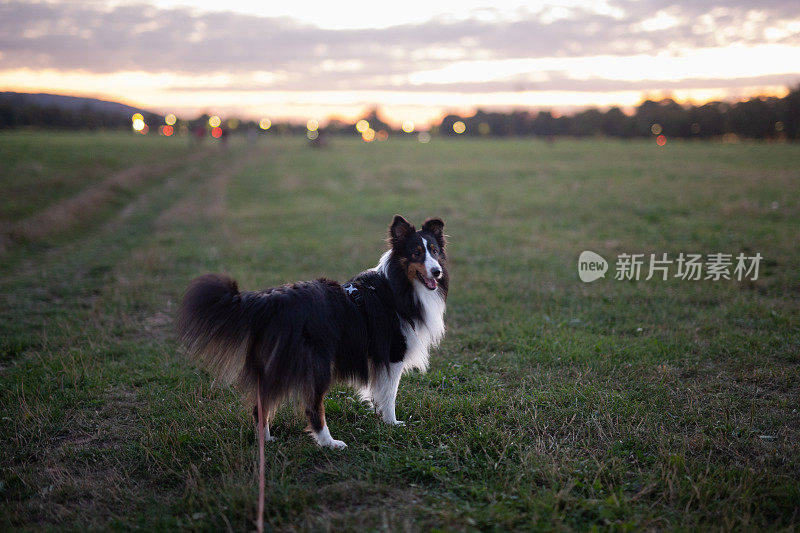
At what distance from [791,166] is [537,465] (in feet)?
113

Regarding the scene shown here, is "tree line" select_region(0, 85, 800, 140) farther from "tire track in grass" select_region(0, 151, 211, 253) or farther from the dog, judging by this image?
the dog

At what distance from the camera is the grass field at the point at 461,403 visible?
381cm

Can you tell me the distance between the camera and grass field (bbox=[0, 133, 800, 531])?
3.81 metres

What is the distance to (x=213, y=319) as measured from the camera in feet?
13.3

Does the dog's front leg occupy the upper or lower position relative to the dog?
lower

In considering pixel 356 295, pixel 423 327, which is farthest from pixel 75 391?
pixel 423 327

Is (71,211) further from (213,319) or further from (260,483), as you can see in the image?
(260,483)

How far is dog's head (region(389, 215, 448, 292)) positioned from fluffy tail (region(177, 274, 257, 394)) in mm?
1686

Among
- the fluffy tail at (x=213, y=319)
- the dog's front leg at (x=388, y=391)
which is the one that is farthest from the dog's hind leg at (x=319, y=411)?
the fluffy tail at (x=213, y=319)

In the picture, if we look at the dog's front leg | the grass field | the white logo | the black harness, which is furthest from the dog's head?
the white logo

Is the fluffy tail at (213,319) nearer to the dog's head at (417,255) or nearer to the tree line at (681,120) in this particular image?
the dog's head at (417,255)

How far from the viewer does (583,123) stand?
105 metres

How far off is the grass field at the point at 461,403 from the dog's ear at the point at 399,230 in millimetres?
1875

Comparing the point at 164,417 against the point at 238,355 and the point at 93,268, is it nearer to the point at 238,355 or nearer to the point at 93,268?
the point at 238,355
